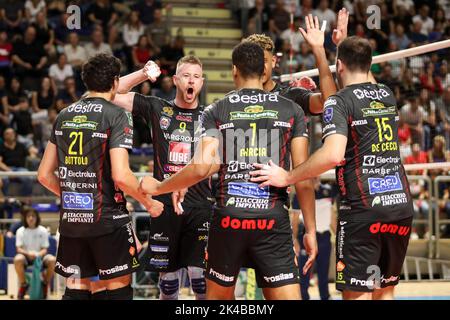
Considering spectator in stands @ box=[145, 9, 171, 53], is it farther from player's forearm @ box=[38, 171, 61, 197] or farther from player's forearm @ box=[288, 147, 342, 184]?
player's forearm @ box=[288, 147, 342, 184]

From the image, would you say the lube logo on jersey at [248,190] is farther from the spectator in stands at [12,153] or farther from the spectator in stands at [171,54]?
the spectator in stands at [171,54]

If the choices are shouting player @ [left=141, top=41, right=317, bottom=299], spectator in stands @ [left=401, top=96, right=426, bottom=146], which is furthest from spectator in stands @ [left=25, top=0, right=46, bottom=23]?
shouting player @ [left=141, top=41, right=317, bottom=299]

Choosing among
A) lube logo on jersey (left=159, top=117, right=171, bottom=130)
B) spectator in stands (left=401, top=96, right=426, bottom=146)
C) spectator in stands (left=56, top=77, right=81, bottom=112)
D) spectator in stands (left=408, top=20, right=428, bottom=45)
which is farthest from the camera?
spectator in stands (left=408, top=20, right=428, bottom=45)

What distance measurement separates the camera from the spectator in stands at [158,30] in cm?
1791

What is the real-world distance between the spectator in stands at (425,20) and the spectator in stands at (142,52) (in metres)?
6.44

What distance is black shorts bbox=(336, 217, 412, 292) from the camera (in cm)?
580

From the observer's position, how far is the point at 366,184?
587 centimetres

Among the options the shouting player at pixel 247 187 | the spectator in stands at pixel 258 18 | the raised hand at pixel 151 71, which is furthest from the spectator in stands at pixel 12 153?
the shouting player at pixel 247 187

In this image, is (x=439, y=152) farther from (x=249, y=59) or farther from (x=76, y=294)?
(x=76, y=294)

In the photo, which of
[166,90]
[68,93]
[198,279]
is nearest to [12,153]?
[68,93]

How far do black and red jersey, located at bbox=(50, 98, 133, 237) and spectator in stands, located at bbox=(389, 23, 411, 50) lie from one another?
13.4 metres

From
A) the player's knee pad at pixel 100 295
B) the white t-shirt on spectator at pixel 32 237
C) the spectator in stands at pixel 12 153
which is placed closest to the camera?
the player's knee pad at pixel 100 295

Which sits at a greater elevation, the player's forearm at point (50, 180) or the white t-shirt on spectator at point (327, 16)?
the white t-shirt on spectator at point (327, 16)
